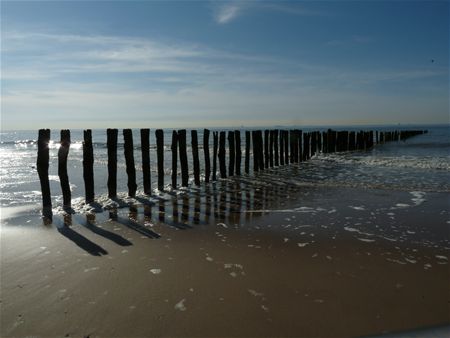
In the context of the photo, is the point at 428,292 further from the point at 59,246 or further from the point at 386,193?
the point at 386,193

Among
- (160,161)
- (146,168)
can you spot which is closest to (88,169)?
(146,168)

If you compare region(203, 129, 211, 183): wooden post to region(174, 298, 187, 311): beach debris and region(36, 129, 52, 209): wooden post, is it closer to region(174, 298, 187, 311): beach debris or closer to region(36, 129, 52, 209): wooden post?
region(36, 129, 52, 209): wooden post

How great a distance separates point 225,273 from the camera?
4.14 metres

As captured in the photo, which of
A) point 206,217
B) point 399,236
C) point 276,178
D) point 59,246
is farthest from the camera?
point 276,178

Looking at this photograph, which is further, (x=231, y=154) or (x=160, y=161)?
(x=231, y=154)

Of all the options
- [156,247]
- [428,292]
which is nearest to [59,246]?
[156,247]

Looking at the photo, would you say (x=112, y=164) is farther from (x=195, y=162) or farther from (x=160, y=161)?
(x=195, y=162)

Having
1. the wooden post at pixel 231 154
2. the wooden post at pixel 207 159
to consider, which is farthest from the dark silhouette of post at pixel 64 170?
the wooden post at pixel 231 154

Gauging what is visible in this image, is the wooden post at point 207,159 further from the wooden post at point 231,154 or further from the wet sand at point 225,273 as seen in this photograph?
the wet sand at point 225,273

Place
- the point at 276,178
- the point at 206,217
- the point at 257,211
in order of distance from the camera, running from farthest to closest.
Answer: the point at 276,178 → the point at 257,211 → the point at 206,217

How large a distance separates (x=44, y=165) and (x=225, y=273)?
222 inches

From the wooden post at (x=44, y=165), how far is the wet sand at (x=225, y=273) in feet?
4.00

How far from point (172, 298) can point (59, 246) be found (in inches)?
88.1

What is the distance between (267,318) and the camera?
3160 millimetres
